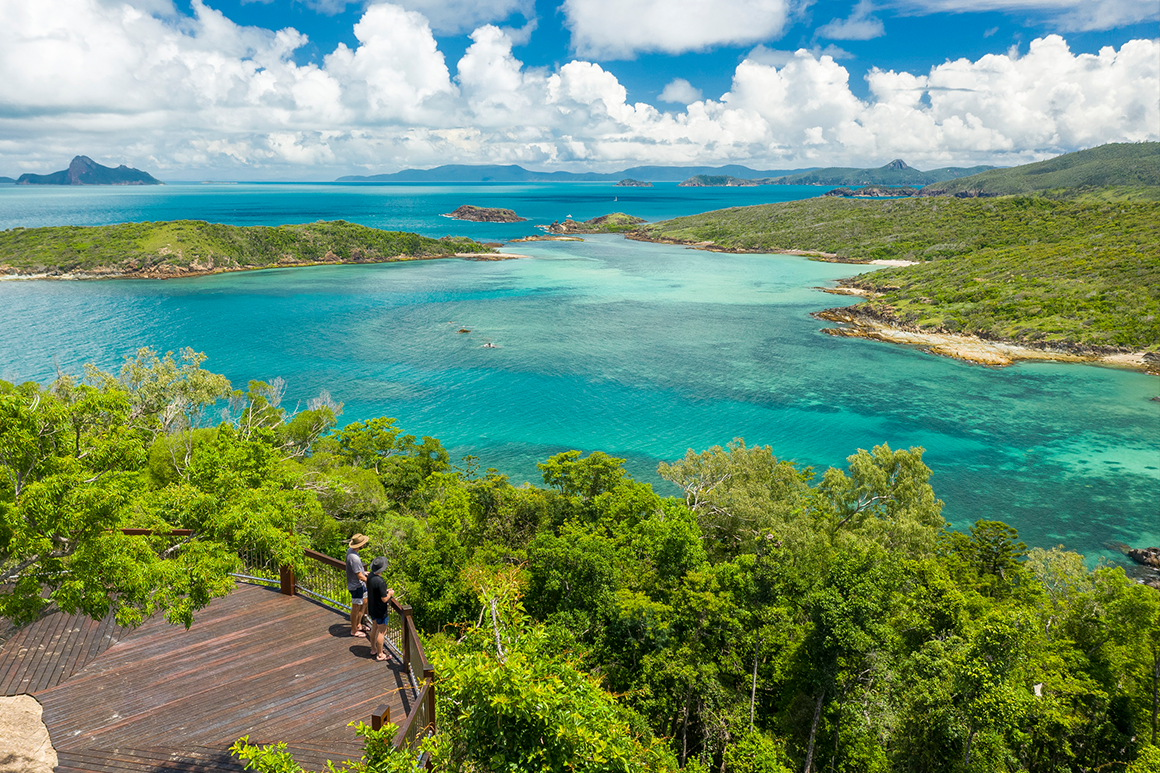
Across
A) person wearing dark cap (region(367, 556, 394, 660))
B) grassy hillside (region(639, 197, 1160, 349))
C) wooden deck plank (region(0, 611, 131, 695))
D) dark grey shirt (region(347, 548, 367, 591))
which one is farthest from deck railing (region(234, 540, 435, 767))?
grassy hillside (region(639, 197, 1160, 349))

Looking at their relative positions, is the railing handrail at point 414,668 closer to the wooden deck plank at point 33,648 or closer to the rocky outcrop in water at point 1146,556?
the wooden deck plank at point 33,648

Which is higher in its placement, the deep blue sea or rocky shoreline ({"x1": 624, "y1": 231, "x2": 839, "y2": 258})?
rocky shoreline ({"x1": 624, "y1": 231, "x2": 839, "y2": 258})

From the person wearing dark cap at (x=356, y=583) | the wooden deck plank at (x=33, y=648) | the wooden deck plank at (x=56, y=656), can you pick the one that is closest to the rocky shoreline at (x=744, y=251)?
the person wearing dark cap at (x=356, y=583)

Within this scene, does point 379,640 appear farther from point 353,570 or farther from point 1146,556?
point 1146,556

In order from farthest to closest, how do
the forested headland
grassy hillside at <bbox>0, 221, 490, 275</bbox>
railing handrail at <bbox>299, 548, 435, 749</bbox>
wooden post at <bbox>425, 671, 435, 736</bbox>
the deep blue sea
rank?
grassy hillside at <bbox>0, 221, 490, 275</bbox>, the deep blue sea, wooden post at <bbox>425, 671, 435, 736</bbox>, railing handrail at <bbox>299, 548, 435, 749</bbox>, the forested headland

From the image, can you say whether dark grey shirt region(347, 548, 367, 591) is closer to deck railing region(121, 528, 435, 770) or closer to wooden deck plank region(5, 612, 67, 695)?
deck railing region(121, 528, 435, 770)

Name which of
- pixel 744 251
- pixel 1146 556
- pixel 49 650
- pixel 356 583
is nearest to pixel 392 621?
pixel 356 583
